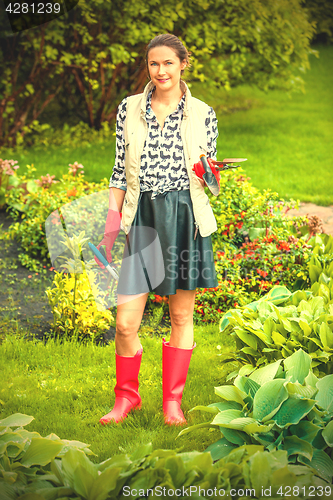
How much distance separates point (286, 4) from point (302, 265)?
6085mm

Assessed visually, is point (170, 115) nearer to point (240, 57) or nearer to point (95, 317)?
point (95, 317)

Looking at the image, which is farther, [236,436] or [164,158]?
[164,158]

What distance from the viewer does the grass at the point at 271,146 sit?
7.00m

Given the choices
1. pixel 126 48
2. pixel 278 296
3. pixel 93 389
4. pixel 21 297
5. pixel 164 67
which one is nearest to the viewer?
pixel 164 67

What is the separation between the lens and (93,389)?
2.96m

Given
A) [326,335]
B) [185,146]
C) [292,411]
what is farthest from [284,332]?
[185,146]

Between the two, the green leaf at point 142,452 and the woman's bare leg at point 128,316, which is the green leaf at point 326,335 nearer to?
the woman's bare leg at point 128,316

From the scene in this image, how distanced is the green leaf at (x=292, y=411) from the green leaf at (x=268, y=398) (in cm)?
3

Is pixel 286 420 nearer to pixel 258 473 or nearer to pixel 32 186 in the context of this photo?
pixel 258 473

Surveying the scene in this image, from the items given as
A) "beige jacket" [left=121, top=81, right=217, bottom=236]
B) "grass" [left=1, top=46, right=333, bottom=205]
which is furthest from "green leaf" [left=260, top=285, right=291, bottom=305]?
"grass" [left=1, top=46, right=333, bottom=205]

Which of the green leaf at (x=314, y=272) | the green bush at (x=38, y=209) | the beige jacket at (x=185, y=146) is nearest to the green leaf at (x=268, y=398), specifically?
the beige jacket at (x=185, y=146)

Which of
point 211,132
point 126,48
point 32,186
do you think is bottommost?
point 32,186

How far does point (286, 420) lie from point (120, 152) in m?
1.43

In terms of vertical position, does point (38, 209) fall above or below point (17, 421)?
above
